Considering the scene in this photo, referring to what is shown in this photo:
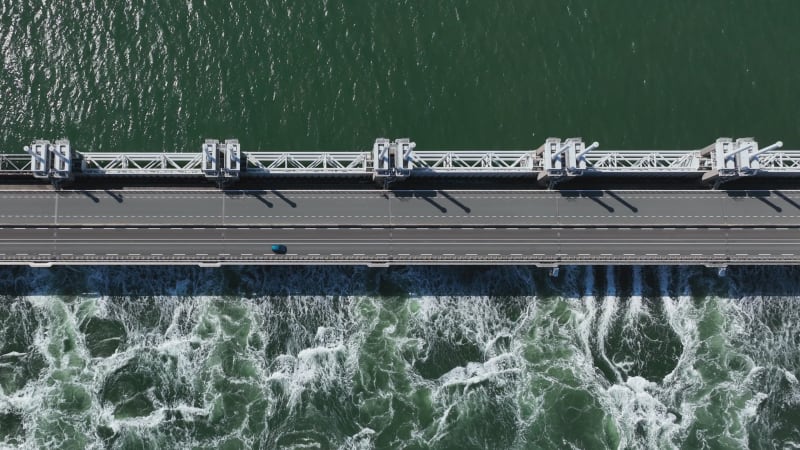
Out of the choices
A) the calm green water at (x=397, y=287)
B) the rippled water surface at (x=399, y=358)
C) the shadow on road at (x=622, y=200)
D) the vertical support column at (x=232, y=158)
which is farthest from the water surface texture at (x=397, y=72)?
the rippled water surface at (x=399, y=358)

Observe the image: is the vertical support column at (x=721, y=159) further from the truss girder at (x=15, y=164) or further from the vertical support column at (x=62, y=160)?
the truss girder at (x=15, y=164)

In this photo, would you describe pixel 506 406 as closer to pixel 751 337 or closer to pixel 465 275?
pixel 465 275

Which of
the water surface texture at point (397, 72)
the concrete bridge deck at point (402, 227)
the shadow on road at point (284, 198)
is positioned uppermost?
the water surface texture at point (397, 72)

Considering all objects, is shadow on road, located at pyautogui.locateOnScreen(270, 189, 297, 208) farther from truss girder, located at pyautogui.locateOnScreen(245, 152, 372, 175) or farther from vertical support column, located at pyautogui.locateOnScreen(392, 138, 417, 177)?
vertical support column, located at pyautogui.locateOnScreen(392, 138, 417, 177)

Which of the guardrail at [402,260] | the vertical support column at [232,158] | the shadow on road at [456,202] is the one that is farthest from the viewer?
the shadow on road at [456,202]

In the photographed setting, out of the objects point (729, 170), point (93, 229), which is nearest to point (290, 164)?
point (93, 229)

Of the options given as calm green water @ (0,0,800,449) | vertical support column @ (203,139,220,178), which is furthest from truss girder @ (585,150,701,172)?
vertical support column @ (203,139,220,178)
